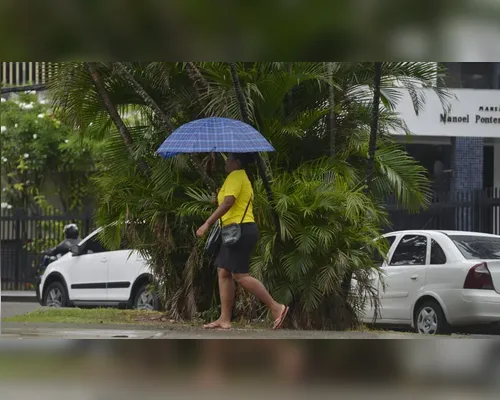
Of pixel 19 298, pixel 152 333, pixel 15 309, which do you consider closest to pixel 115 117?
pixel 152 333

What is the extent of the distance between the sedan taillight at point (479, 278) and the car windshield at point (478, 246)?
0.87ft

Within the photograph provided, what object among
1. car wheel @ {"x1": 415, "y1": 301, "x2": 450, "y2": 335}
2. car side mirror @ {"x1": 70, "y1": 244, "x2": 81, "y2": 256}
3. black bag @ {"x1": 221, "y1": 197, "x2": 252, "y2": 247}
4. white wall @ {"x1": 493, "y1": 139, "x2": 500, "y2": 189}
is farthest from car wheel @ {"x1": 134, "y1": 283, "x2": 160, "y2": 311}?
white wall @ {"x1": 493, "y1": 139, "x2": 500, "y2": 189}

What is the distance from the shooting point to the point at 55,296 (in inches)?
673

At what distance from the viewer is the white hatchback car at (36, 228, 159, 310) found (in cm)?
1545

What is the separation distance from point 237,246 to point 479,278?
3.12 meters

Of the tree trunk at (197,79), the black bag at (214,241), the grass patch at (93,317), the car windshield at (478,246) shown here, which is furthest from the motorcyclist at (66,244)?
the car windshield at (478,246)

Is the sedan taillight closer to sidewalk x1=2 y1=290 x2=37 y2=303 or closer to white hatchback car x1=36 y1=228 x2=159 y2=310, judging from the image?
white hatchback car x1=36 y1=228 x2=159 y2=310

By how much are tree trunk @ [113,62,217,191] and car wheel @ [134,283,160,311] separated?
11.7 ft

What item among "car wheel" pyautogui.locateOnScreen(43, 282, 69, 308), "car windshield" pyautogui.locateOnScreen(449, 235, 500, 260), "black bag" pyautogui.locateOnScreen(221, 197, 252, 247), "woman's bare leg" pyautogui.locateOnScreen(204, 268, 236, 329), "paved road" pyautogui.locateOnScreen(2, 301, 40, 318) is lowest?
"paved road" pyautogui.locateOnScreen(2, 301, 40, 318)

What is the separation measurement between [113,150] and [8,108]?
14198 millimetres

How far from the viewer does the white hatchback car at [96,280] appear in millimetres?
15453

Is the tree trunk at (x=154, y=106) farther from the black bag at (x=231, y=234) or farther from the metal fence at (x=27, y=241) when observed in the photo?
the metal fence at (x=27, y=241)

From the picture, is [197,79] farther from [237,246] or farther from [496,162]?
[496,162]
